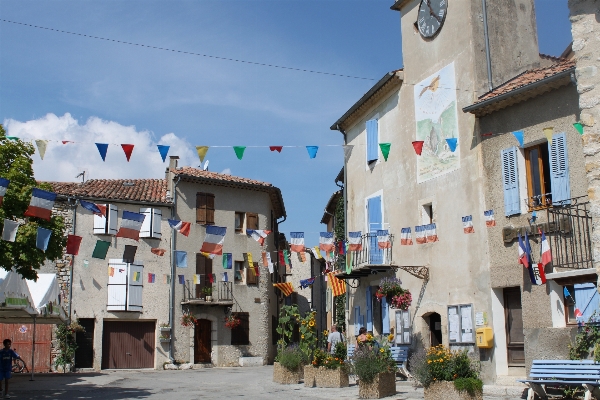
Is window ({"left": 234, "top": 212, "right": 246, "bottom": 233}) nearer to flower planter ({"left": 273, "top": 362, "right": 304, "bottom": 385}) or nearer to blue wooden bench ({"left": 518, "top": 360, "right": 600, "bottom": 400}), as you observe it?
flower planter ({"left": 273, "top": 362, "right": 304, "bottom": 385})

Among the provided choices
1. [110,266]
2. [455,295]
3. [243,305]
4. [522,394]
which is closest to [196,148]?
[455,295]

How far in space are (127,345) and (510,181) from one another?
63.5 feet

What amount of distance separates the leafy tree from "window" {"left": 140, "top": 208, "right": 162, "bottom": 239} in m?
14.3

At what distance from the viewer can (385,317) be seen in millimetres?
19266

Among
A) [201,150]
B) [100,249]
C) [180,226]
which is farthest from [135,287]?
[201,150]

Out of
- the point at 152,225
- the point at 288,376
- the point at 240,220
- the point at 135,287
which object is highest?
the point at 240,220

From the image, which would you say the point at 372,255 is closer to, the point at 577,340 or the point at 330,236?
the point at 330,236

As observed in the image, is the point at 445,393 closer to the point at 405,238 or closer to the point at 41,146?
the point at 405,238

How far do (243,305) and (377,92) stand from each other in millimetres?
14362

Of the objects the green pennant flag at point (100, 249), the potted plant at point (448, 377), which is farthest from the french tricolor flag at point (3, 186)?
the potted plant at point (448, 377)

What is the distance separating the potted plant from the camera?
36.3 ft

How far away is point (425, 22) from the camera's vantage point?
1805 cm

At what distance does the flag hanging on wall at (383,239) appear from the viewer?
61.6ft

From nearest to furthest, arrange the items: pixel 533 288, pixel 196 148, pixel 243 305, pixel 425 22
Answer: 1. pixel 533 288
2. pixel 196 148
3. pixel 425 22
4. pixel 243 305
